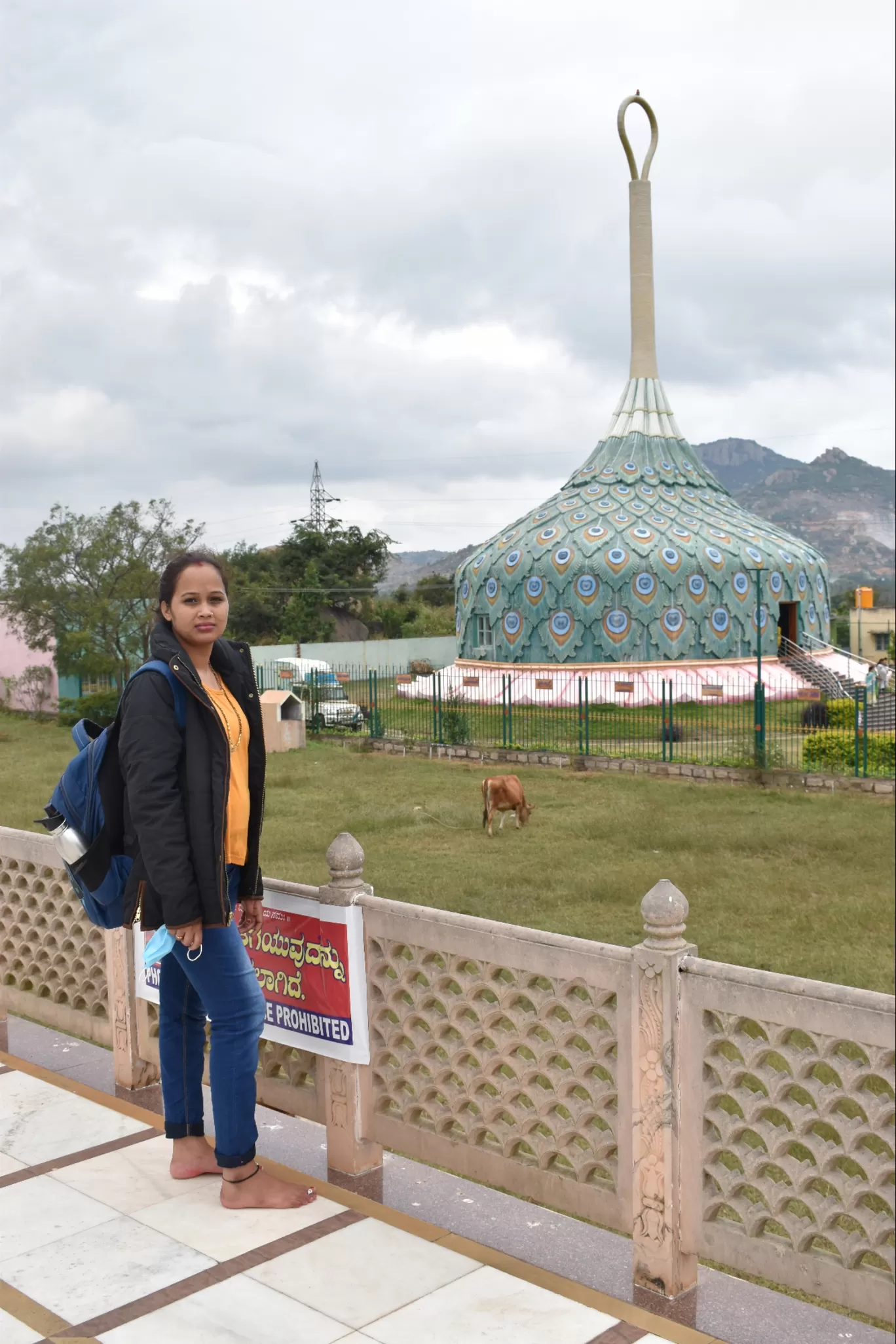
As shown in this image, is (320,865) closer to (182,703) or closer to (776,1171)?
(776,1171)

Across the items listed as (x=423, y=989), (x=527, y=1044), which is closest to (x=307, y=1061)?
(x=423, y=989)

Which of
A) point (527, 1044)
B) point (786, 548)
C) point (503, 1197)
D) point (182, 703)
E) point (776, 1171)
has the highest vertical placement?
point (786, 548)

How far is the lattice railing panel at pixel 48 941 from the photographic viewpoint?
189 inches

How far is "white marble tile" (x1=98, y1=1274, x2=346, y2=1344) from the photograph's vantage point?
9.15 ft

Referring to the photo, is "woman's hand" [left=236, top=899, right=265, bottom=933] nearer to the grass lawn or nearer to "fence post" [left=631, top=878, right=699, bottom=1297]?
"fence post" [left=631, top=878, right=699, bottom=1297]

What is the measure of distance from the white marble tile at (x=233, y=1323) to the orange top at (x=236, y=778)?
3.73 feet

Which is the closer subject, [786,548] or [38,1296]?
[38,1296]

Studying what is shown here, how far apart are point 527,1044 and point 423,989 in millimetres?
436

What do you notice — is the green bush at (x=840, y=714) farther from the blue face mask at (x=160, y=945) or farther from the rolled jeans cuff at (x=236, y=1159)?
the blue face mask at (x=160, y=945)

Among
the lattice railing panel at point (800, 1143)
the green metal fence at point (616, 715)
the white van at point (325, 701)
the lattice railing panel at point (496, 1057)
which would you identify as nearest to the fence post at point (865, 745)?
the green metal fence at point (616, 715)

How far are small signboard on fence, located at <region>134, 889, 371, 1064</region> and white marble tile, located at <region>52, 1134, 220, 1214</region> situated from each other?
1.68 feet

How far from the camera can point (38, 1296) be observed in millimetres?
2998

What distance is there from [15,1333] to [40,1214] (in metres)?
0.65

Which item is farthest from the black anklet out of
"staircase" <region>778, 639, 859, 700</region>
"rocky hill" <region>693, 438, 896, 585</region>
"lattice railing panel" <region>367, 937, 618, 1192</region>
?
"rocky hill" <region>693, 438, 896, 585</region>
